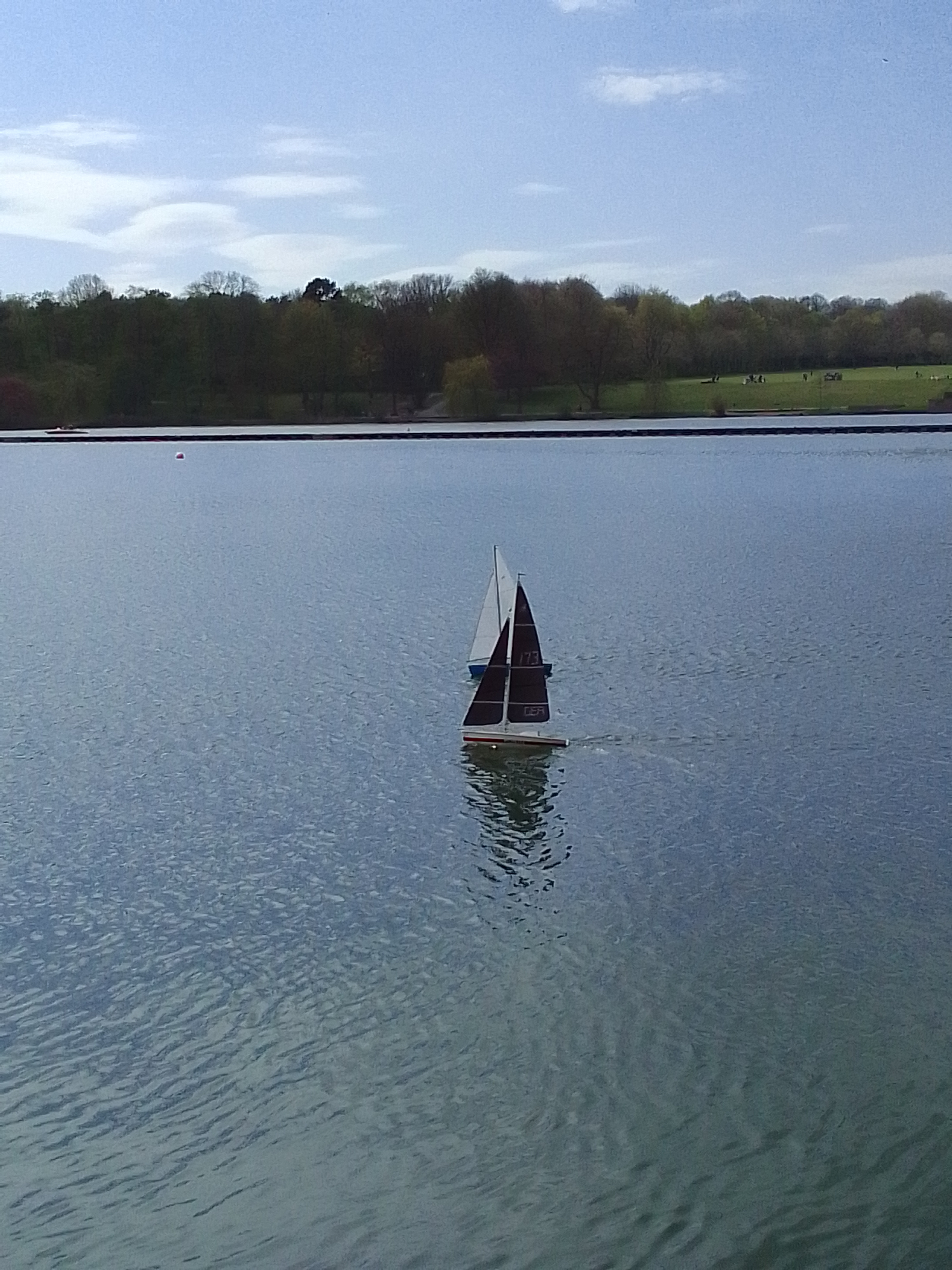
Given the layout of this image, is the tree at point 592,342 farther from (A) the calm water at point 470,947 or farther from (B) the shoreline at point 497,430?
(A) the calm water at point 470,947

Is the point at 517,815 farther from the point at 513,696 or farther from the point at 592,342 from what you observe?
the point at 592,342

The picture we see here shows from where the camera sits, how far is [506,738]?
27531 millimetres

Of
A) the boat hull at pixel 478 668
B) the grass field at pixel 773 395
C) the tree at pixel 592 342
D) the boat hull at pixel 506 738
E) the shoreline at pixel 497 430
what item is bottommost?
the boat hull at pixel 506 738

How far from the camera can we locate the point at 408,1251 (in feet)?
40.3

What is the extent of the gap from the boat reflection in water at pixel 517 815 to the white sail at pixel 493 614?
4.34m

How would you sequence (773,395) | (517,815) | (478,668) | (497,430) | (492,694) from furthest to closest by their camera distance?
(773,395), (497,430), (478,668), (492,694), (517,815)

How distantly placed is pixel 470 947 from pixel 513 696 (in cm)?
998

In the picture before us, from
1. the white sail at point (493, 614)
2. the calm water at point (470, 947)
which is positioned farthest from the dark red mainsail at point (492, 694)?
the white sail at point (493, 614)

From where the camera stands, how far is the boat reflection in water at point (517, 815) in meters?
21.0

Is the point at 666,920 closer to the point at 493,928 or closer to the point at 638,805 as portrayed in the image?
the point at 493,928

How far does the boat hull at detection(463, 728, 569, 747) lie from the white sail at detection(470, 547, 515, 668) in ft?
11.3

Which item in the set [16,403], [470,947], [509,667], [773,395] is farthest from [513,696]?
[16,403]

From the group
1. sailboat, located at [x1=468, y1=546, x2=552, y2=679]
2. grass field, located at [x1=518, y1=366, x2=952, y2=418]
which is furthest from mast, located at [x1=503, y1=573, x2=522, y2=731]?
grass field, located at [x1=518, y1=366, x2=952, y2=418]

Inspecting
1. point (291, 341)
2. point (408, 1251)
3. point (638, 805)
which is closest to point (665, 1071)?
point (408, 1251)
